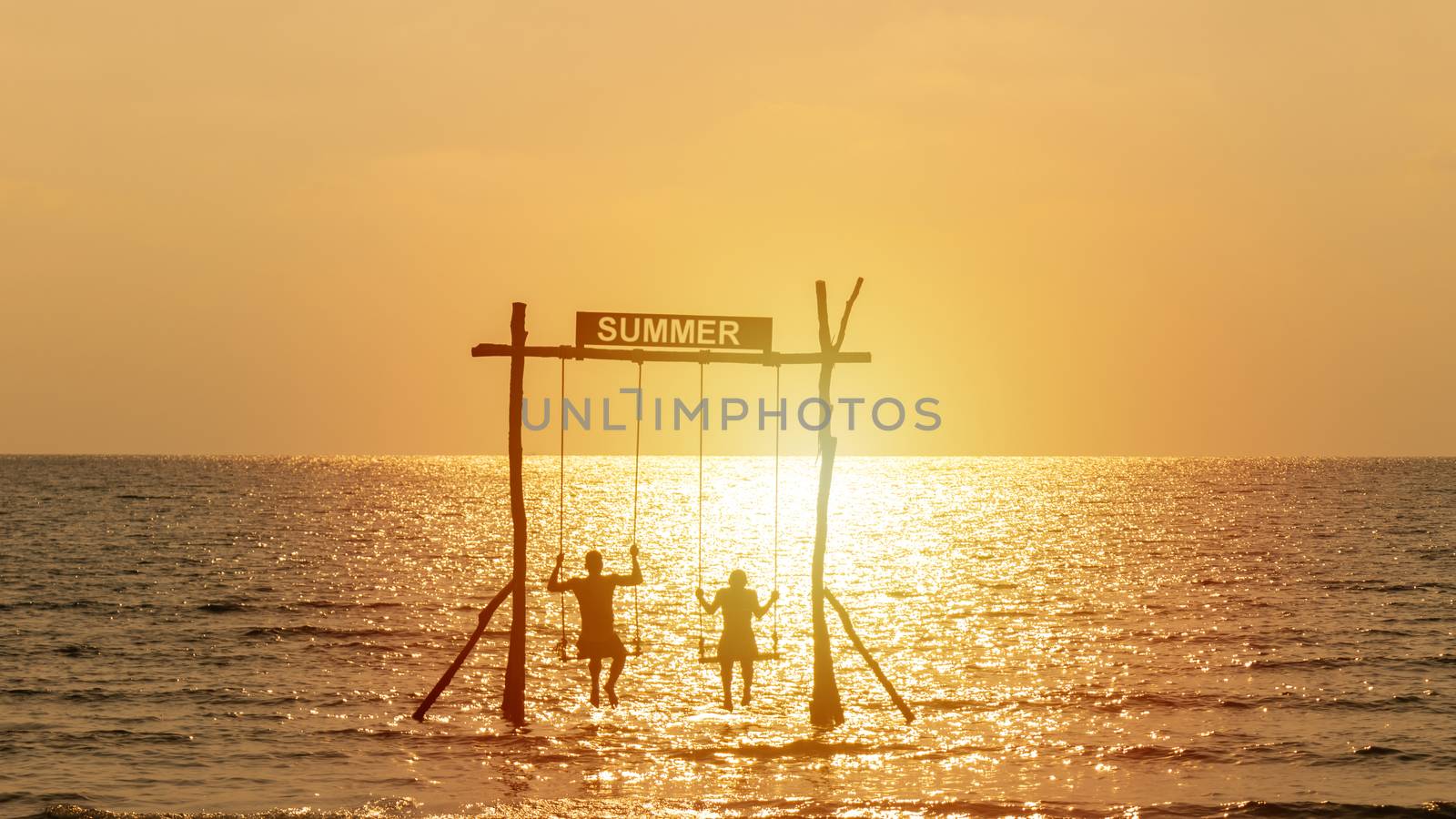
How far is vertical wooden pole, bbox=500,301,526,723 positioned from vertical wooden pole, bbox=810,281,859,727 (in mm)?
4327

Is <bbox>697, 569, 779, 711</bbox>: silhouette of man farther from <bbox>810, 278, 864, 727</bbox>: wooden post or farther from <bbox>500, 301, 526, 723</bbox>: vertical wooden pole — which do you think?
<bbox>500, 301, 526, 723</bbox>: vertical wooden pole

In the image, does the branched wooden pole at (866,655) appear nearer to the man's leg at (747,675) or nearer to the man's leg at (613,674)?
the man's leg at (747,675)

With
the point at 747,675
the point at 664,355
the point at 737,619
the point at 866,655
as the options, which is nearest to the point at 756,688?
the point at 866,655

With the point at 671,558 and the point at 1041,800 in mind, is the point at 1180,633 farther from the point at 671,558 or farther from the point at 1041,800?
the point at 671,558

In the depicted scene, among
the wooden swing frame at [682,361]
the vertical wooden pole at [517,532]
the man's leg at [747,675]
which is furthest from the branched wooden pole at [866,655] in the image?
the vertical wooden pole at [517,532]

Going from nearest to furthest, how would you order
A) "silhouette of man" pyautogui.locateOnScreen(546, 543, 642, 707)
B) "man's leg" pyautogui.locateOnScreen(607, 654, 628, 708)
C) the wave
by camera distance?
the wave
"silhouette of man" pyautogui.locateOnScreen(546, 543, 642, 707)
"man's leg" pyautogui.locateOnScreen(607, 654, 628, 708)

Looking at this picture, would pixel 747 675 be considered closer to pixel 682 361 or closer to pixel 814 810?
pixel 814 810

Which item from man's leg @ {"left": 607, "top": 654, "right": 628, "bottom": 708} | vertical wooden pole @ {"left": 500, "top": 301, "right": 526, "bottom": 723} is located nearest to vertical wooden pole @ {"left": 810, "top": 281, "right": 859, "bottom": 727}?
man's leg @ {"left": 607, "top": 654, "right": 628, "bottom": 708}

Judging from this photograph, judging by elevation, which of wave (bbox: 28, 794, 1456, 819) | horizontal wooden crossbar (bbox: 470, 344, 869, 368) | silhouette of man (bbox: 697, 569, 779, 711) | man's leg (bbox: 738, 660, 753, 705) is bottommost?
wave (bbox: 28, 794, 1456, 819)

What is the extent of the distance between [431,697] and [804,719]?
611 cm

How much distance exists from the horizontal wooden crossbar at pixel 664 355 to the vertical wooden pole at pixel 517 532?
0.27 metres

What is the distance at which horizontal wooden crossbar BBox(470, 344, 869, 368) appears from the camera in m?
20.5

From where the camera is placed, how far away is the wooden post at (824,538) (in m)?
21.4

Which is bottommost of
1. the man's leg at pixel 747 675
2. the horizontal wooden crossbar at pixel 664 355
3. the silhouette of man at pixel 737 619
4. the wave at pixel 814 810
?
the wave at pixel 814 810
